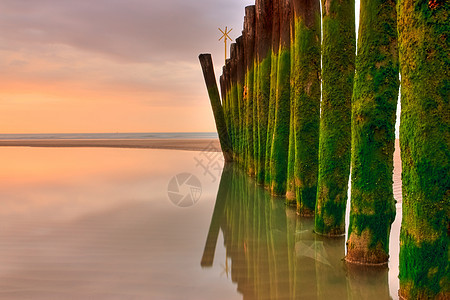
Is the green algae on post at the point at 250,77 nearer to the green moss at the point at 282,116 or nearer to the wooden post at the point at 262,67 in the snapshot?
the wooden post at the point at 262,67

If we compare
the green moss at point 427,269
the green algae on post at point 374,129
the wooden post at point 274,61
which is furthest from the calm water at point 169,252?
the wooden post at point 274,61

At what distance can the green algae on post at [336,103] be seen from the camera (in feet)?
15.4

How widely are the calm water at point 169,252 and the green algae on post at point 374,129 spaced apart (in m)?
0.34

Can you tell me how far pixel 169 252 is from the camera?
14.6 feet

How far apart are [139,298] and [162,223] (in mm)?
2735

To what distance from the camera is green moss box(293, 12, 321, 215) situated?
5.70 m

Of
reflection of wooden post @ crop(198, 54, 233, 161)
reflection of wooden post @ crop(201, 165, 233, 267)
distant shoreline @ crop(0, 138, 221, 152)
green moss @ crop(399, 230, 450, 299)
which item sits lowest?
distant shoreline @ crop(0, 138, 221, 152)

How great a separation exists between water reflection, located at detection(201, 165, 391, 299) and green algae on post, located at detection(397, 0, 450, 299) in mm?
590

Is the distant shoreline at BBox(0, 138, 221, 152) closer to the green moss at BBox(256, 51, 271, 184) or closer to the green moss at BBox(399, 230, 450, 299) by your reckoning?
the green moss at BBox(256, 51, 271, 184)

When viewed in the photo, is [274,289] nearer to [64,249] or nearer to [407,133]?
[407,133]

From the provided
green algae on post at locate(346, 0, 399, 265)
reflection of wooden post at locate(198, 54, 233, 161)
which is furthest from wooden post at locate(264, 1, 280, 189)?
reflection of wooden post at locate(198, 54, 233, 161)

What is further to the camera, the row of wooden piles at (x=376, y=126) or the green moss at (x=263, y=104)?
the green moss at (x=263, y=104)

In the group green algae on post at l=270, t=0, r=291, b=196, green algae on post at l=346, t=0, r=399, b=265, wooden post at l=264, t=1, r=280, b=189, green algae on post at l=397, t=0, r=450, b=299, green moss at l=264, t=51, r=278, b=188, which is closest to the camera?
green algae on post at l=397, t=0, r=450, b=299

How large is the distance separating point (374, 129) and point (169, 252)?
8.31ft
